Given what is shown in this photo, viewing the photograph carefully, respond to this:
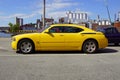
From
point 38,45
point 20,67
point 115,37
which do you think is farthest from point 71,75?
point 115,37

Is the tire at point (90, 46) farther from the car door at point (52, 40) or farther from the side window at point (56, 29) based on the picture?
the side window at point (56, 29)

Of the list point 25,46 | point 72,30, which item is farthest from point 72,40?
point 25,46

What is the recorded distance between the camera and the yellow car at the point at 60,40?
14438 mm

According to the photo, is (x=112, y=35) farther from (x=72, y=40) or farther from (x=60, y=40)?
(x=60, y=40)

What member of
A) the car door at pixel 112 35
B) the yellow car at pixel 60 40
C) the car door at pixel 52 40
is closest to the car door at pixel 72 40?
the yellow car at pixel 60 40

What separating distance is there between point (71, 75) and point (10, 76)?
165cm

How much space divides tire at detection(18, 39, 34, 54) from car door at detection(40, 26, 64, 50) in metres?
0.50

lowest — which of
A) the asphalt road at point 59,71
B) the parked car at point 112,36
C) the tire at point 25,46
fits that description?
the asphalt road at point 59,71

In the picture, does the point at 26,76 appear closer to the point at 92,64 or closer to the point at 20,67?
the point at 20,67

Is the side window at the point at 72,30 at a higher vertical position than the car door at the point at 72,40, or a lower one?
higher

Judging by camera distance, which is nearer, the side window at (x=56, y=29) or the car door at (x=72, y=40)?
the car door at (x=72, y=40)

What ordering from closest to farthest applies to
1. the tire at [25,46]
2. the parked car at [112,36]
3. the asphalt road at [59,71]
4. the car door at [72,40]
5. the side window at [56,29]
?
the asphalt road at [59,71], the tire at [25,46], the car door at [72,40], the side window at [56,29], the parked car at [112,36]

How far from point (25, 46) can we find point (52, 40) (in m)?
1.26

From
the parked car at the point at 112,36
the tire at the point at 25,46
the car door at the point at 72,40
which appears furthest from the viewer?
the parked car at the point at 112,36
